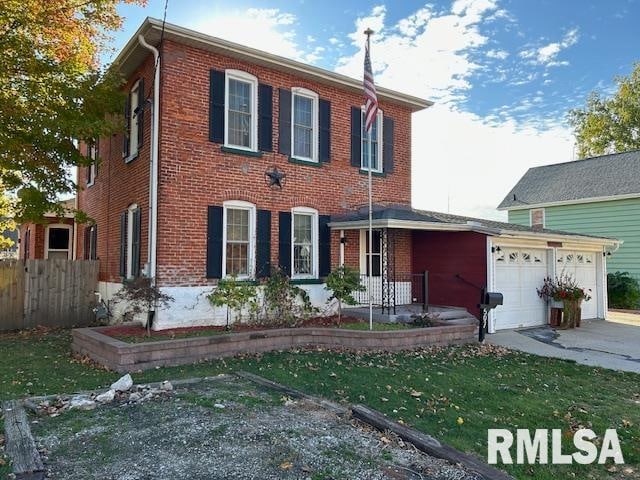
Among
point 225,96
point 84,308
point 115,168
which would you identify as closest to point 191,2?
point 225,96

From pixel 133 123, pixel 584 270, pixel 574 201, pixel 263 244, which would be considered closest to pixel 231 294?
pixel 263 244

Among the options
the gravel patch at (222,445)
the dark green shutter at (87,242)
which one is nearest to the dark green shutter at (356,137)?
the gravel patch at (222,445)

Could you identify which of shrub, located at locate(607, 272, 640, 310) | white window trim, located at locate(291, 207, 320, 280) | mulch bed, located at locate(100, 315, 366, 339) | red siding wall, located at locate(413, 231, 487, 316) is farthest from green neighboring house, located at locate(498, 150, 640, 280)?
mulch bed, located at locate(100, 315, 366, 339)

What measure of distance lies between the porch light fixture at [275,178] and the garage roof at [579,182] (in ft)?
49.6

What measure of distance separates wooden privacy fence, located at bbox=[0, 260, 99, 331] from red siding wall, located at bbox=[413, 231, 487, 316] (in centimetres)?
937

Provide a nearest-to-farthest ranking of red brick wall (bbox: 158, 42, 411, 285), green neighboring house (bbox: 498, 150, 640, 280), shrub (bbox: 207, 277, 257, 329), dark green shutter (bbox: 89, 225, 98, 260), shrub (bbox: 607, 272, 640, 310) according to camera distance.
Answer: shrub (bbox: 207, 277, 257, 329), red brick wall (bbox: 158, 42, 411, 285), dark green shutter (bbox: 89, 225, 98, 260), shrub (bbox: 607, 272, 640, 310), green neighboring house (bbox: 498, 150, 640, 280)

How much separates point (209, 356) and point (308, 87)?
742 cm

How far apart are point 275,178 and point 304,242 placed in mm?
1826

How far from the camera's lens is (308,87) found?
12297 millimetres

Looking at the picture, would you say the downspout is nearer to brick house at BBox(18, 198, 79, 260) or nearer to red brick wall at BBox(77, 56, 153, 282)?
red brick wall at BBox(77, 56, 153, 282)

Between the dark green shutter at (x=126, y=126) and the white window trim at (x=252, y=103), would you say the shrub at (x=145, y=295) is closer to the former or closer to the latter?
the white window trim at (x=252, y=103)

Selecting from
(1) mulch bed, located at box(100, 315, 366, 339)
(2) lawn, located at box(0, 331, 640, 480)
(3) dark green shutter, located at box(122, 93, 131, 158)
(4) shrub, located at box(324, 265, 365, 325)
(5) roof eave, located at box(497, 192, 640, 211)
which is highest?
(3) dark green shutter, located at box(122, 93, 131, 158)

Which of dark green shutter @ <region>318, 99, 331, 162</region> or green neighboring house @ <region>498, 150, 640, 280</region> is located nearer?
dark green shutter @ <region>318, 99, 331, 162</region>

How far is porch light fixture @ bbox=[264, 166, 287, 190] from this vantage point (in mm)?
11378
